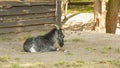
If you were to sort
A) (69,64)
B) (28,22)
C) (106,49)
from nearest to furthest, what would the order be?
1. (69,64)
2. (106,49)
3. (28,22)

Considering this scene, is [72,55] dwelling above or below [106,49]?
above

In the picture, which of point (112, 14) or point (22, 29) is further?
point (112, 14)

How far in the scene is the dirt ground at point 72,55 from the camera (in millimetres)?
8750

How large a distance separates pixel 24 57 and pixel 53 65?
1248 millimetres

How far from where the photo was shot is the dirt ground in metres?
8.75

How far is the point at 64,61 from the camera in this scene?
357 inches

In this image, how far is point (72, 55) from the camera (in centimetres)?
1018

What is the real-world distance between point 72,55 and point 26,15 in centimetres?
454

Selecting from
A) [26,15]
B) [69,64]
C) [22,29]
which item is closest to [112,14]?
[26,15]

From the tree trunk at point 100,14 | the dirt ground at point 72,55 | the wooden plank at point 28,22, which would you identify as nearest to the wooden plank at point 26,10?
the wooden plank at point 28,22

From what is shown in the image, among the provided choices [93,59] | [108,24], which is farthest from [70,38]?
[108,24]

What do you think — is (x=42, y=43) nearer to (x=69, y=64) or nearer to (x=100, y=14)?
(x=69, y=64)

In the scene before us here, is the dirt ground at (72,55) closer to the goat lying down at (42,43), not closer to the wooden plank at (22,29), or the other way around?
the goat lying down at (42,43)

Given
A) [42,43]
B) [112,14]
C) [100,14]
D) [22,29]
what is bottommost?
[100,14]
